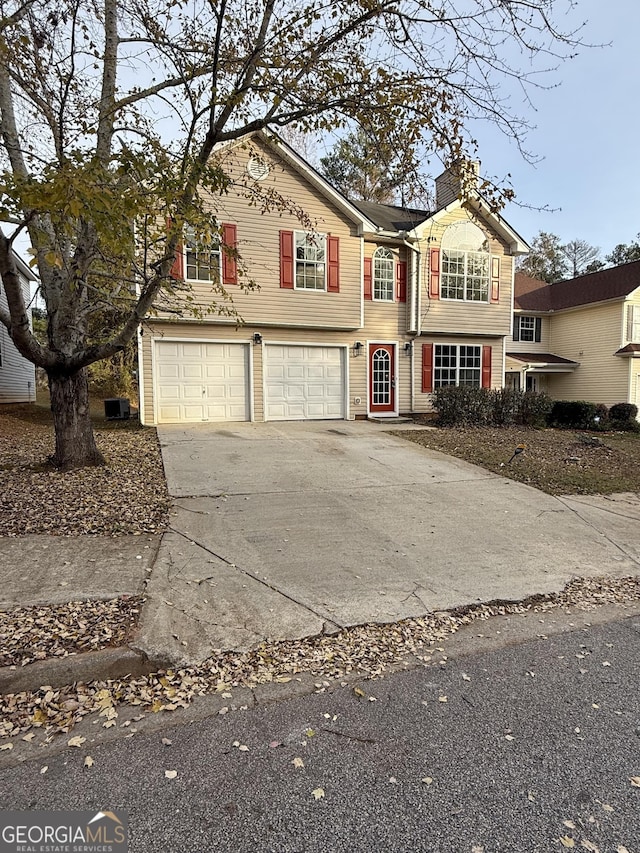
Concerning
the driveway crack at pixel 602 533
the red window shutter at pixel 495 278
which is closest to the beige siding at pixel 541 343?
the red window shutter at pixel 495 278

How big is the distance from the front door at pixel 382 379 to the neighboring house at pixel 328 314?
4 centimetres

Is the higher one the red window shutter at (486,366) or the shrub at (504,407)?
the red window shutter at (486,366)

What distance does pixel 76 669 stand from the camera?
8.64 ft

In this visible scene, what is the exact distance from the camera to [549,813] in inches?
73.5

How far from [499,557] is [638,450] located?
849cm

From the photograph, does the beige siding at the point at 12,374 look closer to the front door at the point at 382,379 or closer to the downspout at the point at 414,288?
the front door at the point at 382,379

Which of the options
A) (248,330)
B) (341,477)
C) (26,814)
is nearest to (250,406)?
(248,330)

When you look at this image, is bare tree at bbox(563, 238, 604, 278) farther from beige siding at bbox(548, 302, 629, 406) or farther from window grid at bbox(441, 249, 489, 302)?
window grid at bbox(441, 249, 489, 302)

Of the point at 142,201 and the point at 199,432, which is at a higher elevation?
the point at 142,201

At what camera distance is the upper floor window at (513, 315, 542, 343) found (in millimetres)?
22656

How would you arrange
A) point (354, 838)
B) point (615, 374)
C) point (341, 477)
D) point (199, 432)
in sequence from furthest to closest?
1. point (615, 374)
2. point (199, 432)
3. point (341, 477)
4. point (354, 838)

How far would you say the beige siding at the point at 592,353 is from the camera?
20.3 metres

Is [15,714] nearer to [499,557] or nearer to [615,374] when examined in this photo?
Answer: [499,557]

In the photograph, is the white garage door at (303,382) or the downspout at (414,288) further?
the downspout at (414,288)
